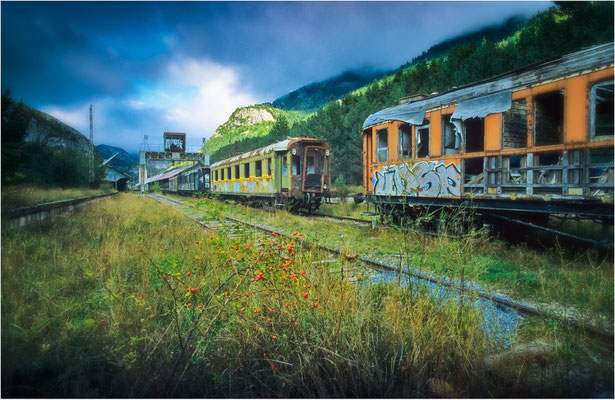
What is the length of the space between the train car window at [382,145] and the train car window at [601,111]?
16.1ft

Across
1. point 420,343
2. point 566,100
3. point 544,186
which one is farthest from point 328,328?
point 566,100

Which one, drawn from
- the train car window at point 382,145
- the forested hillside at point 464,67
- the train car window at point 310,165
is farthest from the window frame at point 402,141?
the train car window at point 310,165

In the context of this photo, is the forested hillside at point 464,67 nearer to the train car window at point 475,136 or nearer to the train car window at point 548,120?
the train car window at point 548,120

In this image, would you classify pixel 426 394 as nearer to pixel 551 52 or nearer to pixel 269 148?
pixel 269 148

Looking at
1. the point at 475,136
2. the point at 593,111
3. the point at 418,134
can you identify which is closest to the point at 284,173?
the point at 418,134

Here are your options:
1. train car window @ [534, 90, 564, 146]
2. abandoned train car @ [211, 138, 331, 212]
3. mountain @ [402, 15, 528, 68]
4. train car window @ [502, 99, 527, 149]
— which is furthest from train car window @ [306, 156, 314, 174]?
train car window @ [534, 90, 564, 146]

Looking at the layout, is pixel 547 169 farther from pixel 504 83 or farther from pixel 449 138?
pixel 449 138

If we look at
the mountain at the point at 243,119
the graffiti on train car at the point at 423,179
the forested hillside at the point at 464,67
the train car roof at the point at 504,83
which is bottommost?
the graffiti on train car at the point at 423,179

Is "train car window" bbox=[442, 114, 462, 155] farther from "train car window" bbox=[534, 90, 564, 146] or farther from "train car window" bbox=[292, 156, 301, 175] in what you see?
"train car window" bbox=[292, 156, 301, 175]

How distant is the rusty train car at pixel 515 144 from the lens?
453 cm

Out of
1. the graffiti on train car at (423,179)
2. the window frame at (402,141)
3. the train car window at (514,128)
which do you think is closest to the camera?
the train car window at (514,128)

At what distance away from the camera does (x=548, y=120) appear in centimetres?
577

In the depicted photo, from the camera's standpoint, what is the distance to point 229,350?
250 centimetres

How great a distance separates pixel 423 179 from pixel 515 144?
207cm
